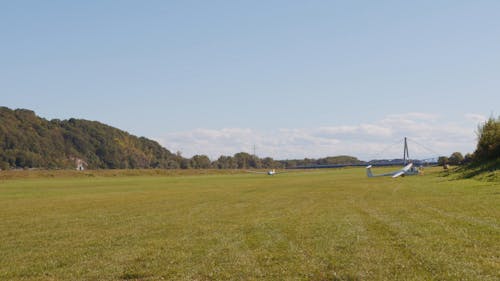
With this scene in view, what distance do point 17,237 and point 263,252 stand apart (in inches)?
416

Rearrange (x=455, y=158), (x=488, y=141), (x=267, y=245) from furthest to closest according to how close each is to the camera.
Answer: (x=455, y=158), (x=488, y=141), (x=267, y=245)

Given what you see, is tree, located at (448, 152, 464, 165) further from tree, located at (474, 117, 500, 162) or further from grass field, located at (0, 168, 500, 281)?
grass field, located at (0, 168, 500, 281)

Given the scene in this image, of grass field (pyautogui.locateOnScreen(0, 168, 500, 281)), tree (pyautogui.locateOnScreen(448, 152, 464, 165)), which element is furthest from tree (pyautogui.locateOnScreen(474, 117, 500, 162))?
tree (pyautogui.locateOnScreen(448, 152, 464, 165))

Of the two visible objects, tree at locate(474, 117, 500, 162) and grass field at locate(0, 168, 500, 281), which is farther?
tree at locate(474, 117, 500, 162)

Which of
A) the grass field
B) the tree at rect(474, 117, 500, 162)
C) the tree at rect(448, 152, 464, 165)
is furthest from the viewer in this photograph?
the tree at rect(448, 152, 464, 165)

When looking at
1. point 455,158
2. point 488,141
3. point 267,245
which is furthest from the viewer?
point 455,158

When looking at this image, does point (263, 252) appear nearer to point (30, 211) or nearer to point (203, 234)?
point (203, 234)

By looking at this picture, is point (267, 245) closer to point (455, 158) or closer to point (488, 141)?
point (488, 141)

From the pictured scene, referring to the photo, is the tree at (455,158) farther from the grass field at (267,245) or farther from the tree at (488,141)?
the grass field at (267,245)

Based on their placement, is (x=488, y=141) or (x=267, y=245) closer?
(x=267, y=245)

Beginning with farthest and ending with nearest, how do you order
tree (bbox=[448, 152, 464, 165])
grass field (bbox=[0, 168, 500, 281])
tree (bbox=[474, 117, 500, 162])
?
tree (bbox=[448, 152, 464, 165]) < tree (bbox=[474, 117, 500, 162]) < grass field (bbox=[0, 168, 500, 281])

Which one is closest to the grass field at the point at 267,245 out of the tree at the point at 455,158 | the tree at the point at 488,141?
the tree at the point at 488,141

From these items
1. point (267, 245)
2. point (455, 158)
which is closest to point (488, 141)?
point (267, 245)

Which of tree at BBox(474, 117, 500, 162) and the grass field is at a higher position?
tree at BBox(474, 117, 500, 162)
